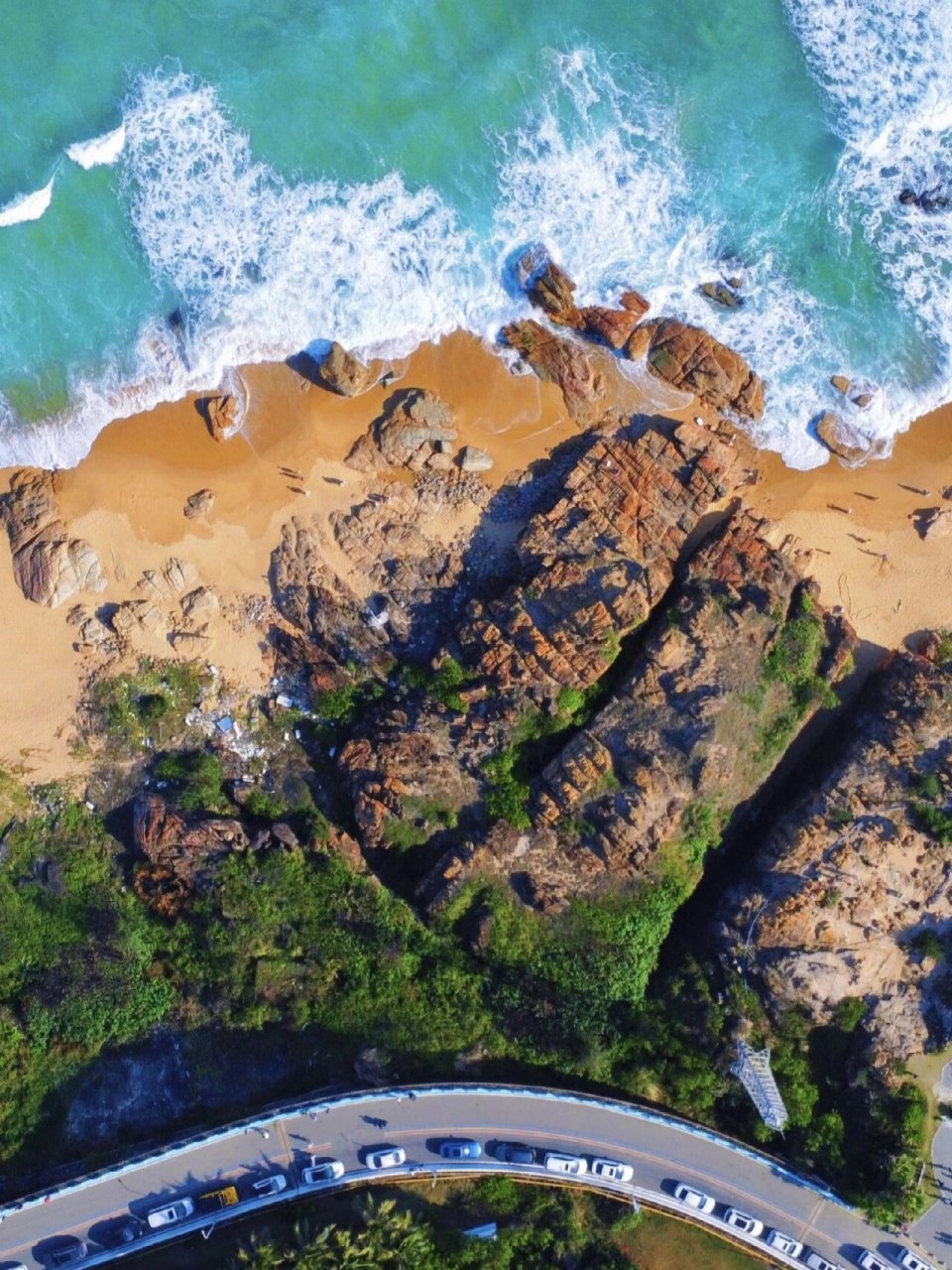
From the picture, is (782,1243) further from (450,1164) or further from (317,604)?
(317,604)

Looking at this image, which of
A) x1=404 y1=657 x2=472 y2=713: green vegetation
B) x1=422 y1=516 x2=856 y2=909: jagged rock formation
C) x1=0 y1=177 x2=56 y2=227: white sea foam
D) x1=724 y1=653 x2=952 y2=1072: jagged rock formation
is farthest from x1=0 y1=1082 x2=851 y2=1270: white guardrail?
x1=0 y1=177 x2=56 y2=227: white sea foam

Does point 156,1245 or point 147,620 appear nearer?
point 156,1245

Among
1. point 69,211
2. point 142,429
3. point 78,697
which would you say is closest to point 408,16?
point 69,211

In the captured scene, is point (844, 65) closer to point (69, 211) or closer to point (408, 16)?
point (408, 16)

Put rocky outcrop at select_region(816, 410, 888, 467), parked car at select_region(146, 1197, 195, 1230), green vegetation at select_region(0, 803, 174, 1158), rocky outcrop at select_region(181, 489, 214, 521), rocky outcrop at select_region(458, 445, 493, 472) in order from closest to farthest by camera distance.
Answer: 1. parked car at select_region(146, 1197, 195, 1230)
2. green vegetation at select_region(0, 803, 174, 1158)
3. rocky outcrop at select_region(458, 445, 493, 472)
4. rocky outcrop at select_region(181, 489, 214, 521)
5. rocky outcrop at select_region(816, 410, 888, 467)

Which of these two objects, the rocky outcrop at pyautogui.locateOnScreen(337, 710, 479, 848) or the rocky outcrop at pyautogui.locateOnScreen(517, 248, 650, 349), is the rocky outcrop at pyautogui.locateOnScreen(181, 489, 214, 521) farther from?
the rocky outcrop at pyautogui.locateOnScreen(517, 248, 650, 349)

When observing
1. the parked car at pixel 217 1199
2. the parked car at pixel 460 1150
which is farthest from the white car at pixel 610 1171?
the parked car at pixel 217 1199
